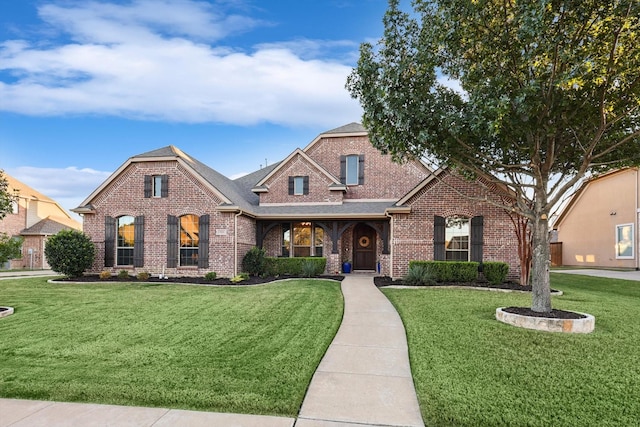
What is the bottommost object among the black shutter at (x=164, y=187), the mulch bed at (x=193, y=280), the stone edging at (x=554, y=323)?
the mulch bed at (x=193, y=280)

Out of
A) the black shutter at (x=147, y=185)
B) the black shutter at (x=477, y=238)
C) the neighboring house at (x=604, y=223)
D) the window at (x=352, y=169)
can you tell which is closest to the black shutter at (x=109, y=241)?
the black shutter at (x=147, y=185)

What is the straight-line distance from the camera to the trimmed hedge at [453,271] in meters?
13.5

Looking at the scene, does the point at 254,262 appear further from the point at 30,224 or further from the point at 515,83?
the point at 30,224

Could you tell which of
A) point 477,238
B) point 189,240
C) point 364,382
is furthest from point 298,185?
point 364,382

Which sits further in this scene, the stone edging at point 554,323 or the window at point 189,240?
the window at point 189,240

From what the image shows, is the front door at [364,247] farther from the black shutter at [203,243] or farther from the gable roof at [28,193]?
the gable roof at [28,193]

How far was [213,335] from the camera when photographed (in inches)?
256

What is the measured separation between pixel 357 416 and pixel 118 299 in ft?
30.4

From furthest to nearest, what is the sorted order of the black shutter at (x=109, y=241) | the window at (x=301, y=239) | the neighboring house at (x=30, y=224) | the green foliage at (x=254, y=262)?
the neighboring house at (x=30, y=224) < the window at (x=301, y=239) < the black shutter at (x=109, y=241) < the green foliage at (x=254, y=262)

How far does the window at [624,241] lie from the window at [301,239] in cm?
1670

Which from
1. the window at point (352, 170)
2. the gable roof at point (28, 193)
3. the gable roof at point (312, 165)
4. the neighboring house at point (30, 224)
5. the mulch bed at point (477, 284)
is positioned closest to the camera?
the mulch bed at point (477, 284)

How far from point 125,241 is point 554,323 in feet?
54.7

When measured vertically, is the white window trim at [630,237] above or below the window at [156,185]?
below

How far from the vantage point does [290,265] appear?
16.6 meters
